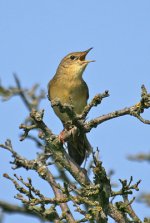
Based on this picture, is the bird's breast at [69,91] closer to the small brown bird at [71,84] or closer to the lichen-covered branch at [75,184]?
the small brown bird at [71,84]

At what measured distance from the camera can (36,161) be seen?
3.90 meters

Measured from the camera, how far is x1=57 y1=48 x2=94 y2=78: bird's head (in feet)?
25.9

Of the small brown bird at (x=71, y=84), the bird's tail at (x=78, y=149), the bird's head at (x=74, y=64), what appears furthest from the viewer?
the bird's head at (x=74, y=64)

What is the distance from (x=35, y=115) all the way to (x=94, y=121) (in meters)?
0.45

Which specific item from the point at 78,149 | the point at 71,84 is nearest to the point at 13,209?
the point at 78,149

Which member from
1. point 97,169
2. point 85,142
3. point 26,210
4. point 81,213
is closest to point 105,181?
point 97,169

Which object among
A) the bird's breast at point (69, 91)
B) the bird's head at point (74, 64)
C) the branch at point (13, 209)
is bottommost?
the branch at point (13, 209)

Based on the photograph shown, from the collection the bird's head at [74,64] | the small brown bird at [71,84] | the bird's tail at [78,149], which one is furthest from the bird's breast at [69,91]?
the bird's tail at [78,149]

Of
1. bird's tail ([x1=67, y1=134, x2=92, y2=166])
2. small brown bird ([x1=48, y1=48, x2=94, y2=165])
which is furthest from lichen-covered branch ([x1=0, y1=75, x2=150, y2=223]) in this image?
small brown bird ([x1=48, y1=48, x2=94, y2=165])

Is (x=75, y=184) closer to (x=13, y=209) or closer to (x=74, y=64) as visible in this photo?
(x=13, y=209)

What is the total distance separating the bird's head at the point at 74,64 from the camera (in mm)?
7908

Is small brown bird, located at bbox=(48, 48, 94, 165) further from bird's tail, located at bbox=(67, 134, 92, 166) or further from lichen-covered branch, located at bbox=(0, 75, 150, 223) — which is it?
lichen-covered branch, located at bbox=(0, 75, 150, 223)

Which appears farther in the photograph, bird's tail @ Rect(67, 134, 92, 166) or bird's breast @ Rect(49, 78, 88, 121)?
bird's breast @ Rect(49, 78, 88, 121)

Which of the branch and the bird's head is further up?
the bird's head
